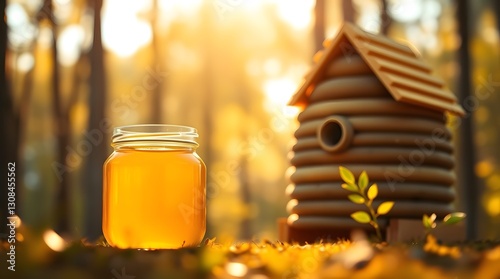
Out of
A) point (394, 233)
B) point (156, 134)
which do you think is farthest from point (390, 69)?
point (156, 134)

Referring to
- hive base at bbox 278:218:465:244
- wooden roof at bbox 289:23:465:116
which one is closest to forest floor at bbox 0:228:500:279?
hive base at bbox 278:218:465:244

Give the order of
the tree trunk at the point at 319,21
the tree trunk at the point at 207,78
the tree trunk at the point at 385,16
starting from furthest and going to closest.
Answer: the tree trunk at the point at 207,78, the tree trunk at the point at 385,16, the tree trunk at the point at 319,21

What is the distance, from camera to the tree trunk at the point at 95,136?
1096 centimetres

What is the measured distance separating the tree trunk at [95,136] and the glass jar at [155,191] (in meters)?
7.73

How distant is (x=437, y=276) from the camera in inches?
60.0

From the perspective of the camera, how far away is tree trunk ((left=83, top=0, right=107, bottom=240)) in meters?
11.0

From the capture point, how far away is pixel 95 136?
1085 centimetres

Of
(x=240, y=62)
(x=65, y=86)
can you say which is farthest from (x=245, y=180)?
(x=65, y=86)

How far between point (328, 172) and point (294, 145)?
60 cm

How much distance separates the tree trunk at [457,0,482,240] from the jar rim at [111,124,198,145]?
28.8 feet

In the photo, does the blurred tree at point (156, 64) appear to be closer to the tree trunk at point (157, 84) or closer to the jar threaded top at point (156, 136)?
the tree trunk at point (157, 84)

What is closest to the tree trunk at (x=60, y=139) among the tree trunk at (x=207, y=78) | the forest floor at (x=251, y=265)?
the tree trunk at (x=207, y=78)

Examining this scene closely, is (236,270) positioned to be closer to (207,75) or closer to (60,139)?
(60,139)

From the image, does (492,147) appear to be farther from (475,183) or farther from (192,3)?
(192,3)
